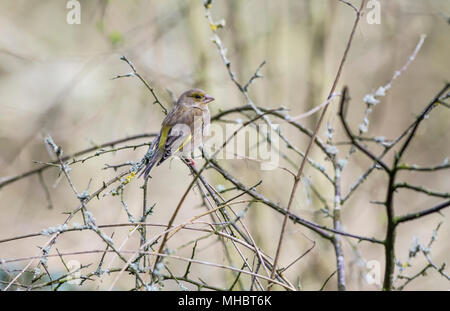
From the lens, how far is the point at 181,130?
4418 mm

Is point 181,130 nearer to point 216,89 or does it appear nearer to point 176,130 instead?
point 176,130

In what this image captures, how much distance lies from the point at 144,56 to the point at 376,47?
371cm

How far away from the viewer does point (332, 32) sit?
727cm

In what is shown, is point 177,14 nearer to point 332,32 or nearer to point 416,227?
point 332,32

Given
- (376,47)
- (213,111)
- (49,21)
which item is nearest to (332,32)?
(376,47)

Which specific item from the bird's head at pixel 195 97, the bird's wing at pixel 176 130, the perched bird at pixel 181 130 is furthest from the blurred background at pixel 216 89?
the bird's wing at pixel 176 130

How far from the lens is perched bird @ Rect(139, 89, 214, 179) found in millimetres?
4117

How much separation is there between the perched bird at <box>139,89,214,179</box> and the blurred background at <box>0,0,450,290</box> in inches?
57.9

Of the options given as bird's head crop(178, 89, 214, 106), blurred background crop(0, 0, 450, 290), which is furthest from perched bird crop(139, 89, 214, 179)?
blurred background crop(0, 0, 450, 290)

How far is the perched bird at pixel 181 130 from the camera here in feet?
13.5

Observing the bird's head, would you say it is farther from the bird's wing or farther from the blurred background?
the blurred background

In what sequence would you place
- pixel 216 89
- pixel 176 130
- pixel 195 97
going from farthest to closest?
pixel 216 89
pixel 195 97
pixel 176 130

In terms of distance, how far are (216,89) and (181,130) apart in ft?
9.93

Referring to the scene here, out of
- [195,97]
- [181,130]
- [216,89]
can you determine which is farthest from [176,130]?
[216,89]
